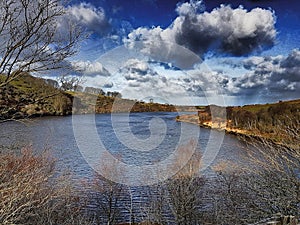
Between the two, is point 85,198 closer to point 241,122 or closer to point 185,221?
point 185,221

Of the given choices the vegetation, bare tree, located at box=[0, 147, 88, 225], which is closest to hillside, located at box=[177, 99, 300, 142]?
the vegetation

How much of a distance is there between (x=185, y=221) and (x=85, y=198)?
8036 mm

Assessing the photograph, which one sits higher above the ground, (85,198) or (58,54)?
(58,54)

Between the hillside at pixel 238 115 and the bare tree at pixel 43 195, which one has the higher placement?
the hillside at pixel 238 115

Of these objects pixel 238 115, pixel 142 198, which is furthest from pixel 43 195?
pixel 238 115

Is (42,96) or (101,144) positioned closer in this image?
(42,96)

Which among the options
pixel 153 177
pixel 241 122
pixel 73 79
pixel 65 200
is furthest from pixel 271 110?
pixel 73 79

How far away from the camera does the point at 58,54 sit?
7.02m

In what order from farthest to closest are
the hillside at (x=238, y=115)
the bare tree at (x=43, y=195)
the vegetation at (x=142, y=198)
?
the hillside at (x=238, y=115) < the vegetation at (x=142, y=198) < the bare tree at (x=43, y=195)

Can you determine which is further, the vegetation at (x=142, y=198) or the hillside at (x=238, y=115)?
the hillside at (x=238, y=115)

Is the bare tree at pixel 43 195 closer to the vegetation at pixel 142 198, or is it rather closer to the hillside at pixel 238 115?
the vegetation at pixel 142 198

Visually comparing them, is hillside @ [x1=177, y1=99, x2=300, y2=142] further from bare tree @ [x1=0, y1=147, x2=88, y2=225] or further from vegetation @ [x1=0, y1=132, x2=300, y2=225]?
bare tree @ [x1=0, y1=147, x2=88, y2=225]

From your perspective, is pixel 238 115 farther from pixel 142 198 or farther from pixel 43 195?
pixel 43 195

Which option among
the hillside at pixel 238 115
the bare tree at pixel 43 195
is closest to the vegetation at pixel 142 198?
the bare tree at pixel 43 195
